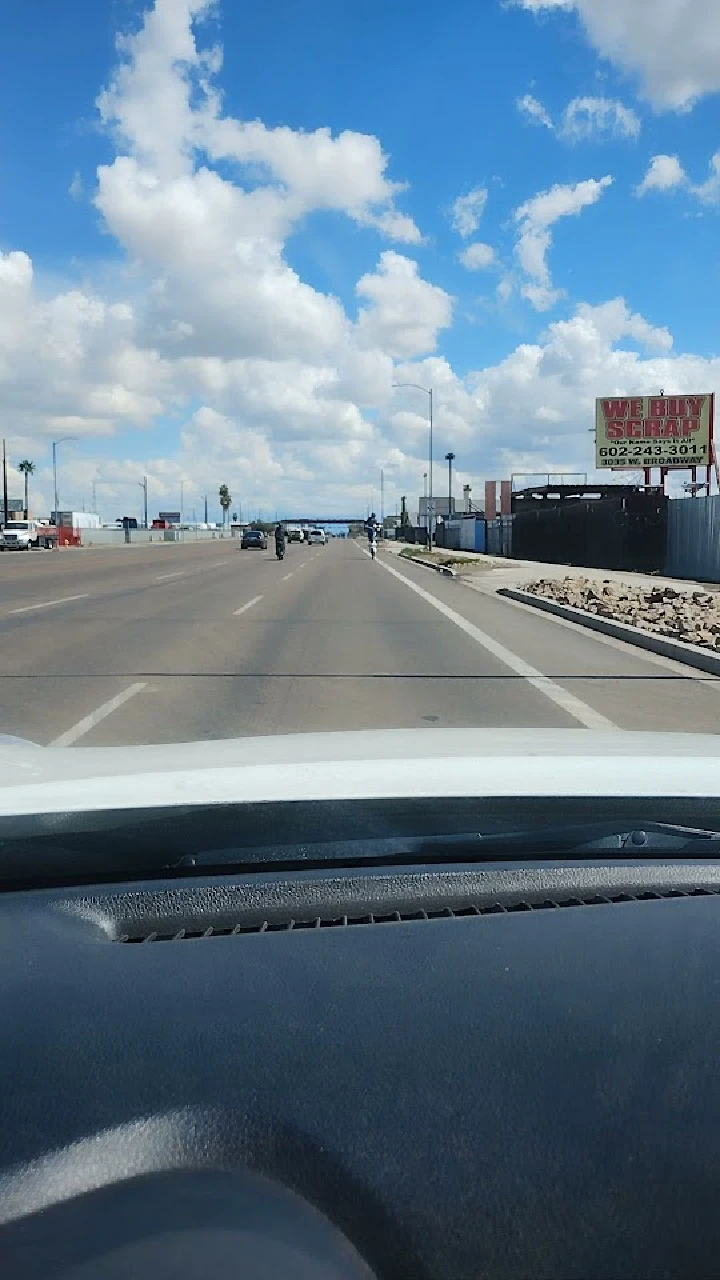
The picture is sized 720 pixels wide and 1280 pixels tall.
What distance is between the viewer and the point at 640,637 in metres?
15.9

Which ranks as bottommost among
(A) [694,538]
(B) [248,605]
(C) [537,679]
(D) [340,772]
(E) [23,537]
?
(C) [537,679]

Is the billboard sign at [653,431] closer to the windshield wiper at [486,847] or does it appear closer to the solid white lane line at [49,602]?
the solid white lane line at [49,602]

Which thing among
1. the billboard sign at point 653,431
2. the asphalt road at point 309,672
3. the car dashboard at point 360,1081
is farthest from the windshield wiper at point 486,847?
the billboard sign at point 653,431

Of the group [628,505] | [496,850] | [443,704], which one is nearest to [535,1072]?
[496,850]

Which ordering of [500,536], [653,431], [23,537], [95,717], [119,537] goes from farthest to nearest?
[119,537]
[23,537]
[500,536]
[653,431]
[95,717]

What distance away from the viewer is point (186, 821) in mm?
3334

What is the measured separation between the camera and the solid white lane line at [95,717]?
8.56 metres

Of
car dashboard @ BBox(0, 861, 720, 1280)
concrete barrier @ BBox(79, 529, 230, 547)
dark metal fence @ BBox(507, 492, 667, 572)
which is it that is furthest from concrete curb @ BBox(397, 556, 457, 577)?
concrete barrier @ BBox(79, 529, 230, 547)

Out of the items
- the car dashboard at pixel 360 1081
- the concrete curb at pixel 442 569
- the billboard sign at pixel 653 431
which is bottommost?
the concrete curb at pixel 442 569

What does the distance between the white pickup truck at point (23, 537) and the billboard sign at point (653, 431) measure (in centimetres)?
4100

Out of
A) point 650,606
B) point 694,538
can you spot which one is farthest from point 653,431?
point 650,606

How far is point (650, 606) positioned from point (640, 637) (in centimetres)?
515

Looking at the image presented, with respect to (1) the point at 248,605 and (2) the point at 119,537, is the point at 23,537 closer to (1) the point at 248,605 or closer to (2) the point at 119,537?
(2) the point at 119,537

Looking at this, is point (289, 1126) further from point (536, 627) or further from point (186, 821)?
point (536, 627)
